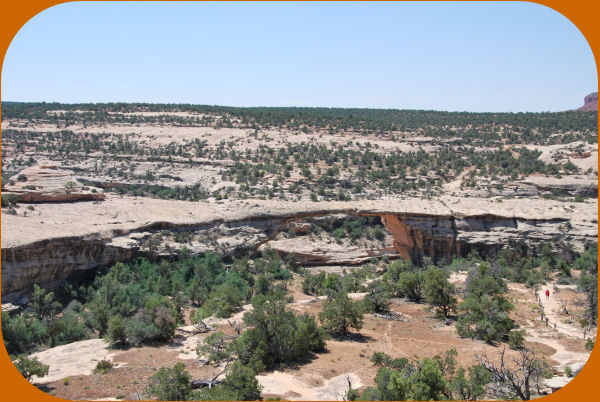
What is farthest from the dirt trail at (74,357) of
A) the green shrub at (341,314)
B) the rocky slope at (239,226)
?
the green shrub at (341,314)

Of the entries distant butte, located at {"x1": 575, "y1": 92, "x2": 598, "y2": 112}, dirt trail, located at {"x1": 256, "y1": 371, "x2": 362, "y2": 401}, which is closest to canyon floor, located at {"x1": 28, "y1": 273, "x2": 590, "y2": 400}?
dirt trail, located at {"x1": 256, "y1": 371, "x2": 362, "y2": 401}

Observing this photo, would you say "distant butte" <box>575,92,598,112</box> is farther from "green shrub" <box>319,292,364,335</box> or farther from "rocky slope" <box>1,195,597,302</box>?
"green shrub" <box>319,292,364,335</box>

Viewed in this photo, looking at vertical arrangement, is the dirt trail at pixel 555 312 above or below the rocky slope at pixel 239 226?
below

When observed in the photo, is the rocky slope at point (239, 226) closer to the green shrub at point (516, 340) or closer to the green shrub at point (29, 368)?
the green shrub at point (29, 368)

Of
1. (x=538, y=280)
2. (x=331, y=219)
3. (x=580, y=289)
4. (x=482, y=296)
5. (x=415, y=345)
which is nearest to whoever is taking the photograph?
(x=415, y=345)

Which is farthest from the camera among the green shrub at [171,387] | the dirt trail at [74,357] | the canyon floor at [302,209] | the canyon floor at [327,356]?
the canyon floor at [302,209]

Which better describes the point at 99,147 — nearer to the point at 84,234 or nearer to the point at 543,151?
the point at 84,234

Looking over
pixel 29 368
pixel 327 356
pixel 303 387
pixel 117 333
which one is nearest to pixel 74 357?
pixel 117 333

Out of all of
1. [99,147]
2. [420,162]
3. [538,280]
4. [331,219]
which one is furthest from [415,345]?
[99,147]
